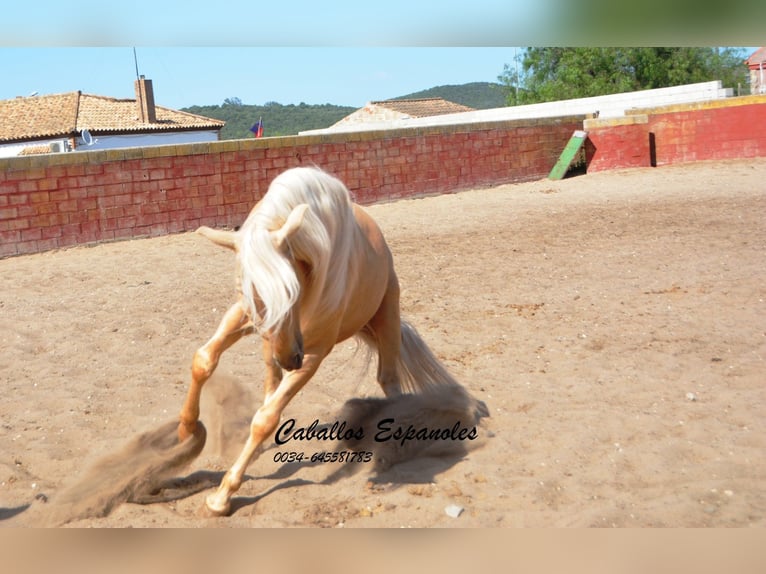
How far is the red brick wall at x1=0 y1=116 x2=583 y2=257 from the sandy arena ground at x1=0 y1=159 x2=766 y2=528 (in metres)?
0.55

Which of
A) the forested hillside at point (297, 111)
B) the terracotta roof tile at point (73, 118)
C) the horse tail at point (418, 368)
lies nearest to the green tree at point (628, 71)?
the terracotta roof tile at point (73, 118)

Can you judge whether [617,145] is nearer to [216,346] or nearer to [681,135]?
[681,135]

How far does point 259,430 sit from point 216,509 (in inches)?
15.5

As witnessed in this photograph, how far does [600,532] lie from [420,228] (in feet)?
29.8

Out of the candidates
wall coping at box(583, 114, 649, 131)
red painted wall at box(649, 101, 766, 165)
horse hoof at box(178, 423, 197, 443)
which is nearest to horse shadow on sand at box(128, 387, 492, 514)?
horse hoof at box(178, 423, 197, 443)

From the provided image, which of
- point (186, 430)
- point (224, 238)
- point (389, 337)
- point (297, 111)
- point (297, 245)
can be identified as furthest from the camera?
point (297, 111)

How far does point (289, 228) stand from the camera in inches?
129

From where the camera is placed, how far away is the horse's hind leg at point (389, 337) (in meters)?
4.79

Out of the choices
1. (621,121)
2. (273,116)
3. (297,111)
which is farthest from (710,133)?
(297,111)

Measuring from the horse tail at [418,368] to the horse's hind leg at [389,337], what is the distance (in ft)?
0.16

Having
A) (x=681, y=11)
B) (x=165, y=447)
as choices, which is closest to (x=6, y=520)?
(x=165, y=447)

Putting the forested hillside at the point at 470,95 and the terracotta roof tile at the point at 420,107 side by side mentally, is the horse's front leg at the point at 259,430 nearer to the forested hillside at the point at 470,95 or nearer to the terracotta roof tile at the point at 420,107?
the terracotta roof tile at the point at 420,107

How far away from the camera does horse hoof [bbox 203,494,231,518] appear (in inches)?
141

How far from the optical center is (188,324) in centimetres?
679
